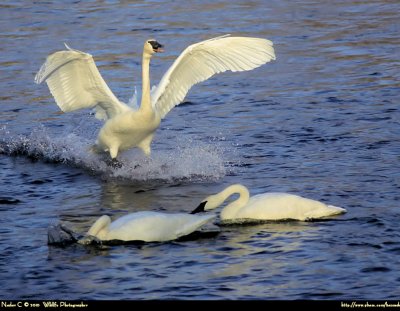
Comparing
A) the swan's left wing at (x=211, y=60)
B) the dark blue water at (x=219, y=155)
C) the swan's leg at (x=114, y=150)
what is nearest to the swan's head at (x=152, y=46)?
the swan's left wing at (x=211, y=60)

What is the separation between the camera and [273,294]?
33.3ft

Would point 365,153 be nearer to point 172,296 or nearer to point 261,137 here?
point 261,137

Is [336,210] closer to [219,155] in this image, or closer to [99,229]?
[99,229]

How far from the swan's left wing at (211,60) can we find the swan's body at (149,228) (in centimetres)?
366

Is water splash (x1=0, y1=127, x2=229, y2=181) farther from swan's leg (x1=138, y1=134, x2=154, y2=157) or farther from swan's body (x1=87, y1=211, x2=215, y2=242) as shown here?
swan's body (x1=87, y1=211, x2=215, y2=242)

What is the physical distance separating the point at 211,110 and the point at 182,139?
1547mm

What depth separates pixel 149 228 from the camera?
11695 mm

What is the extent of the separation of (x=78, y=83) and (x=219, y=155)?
83.7 inches

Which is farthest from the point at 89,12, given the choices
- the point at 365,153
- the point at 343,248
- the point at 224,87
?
the point at 343,248

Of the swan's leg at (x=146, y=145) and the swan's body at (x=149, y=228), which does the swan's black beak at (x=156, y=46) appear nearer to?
the swan's leg at (x=146, y=145)

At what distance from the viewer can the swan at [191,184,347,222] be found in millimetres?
12195

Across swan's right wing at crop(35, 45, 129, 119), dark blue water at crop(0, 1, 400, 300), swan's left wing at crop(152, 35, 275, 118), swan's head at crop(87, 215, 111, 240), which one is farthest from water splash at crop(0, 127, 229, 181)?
swan's head at crop(87, 215, 111, 240)

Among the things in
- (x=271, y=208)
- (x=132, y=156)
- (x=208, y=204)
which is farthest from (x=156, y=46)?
(x=271, y=208)

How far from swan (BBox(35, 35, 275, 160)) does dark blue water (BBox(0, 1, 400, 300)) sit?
1.70 ft
